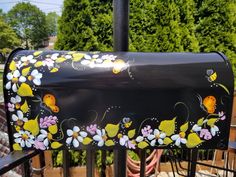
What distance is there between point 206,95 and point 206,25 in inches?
113

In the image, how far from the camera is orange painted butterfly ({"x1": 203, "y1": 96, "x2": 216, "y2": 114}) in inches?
39.6

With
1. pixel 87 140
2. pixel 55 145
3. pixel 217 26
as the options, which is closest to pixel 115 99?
pixel 87 140

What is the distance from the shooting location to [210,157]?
3521 mm

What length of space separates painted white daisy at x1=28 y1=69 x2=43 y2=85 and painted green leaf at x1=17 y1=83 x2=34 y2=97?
0.03 meters

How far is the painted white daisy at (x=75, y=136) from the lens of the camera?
3.30 ft

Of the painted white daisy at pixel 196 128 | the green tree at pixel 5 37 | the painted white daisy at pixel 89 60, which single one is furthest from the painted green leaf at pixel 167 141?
the green tree at pixel 5 37

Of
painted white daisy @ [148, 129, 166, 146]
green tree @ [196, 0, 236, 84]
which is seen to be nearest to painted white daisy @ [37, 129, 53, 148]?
painted white daisy @ [148, 129, 166, 146]

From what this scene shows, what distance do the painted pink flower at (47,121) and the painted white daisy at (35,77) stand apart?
0.50 feet

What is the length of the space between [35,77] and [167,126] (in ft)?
1.96

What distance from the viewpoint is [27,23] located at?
36.8m

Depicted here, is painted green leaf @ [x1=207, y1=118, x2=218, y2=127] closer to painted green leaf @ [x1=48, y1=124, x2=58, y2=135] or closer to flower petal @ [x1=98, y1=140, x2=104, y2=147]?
flower petal @ [x1=98, y1=140, x2=104, y2=147]

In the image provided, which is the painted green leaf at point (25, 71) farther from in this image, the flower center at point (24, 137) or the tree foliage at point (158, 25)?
the tree foliage at point (158, 25)

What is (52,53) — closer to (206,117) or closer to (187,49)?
(206,117)

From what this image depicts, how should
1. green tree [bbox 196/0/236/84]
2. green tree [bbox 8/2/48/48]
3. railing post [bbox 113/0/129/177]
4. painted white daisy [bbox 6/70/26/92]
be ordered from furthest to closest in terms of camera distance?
green tree [bbox 8/2/48/48]
green tree [bbox 196/0/236/84]
railing post [bbox 113/0/129/177]
painted white daisy [bbox 6/70/26/92]
